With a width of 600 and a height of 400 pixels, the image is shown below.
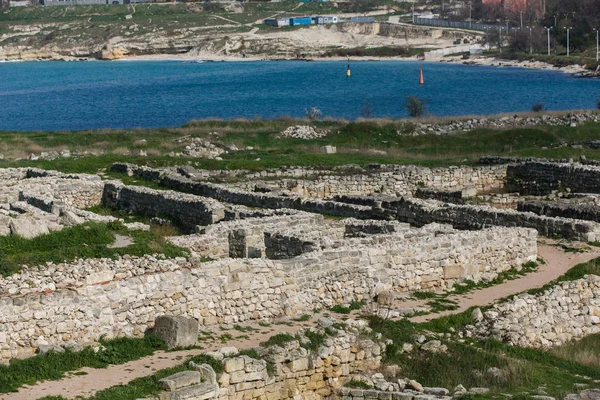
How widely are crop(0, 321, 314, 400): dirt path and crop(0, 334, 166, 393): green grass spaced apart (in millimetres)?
141

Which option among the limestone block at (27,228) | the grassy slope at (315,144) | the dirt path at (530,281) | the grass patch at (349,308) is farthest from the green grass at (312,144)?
the grass patch at (349,308)

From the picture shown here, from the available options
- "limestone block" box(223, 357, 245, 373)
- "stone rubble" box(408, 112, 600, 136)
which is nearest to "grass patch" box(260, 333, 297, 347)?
"limestone block" box(223, 357, 245, 373)

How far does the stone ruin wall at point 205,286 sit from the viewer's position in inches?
656

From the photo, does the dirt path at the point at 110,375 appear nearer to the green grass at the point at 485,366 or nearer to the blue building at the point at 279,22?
the green grass at the point at 485,366

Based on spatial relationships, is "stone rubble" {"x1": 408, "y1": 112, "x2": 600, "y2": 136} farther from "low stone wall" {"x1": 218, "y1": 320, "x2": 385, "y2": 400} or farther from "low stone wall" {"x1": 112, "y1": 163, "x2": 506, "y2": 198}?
"low stone wall" {"x1": 218, "y1": 320, "x2": 385, "y2": 400}

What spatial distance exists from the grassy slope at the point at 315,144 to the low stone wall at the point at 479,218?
10.9 m

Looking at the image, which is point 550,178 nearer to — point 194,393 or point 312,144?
point 312,144

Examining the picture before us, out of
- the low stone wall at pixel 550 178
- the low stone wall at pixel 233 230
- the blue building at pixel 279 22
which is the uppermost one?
the low stone wall at pixel 233 230

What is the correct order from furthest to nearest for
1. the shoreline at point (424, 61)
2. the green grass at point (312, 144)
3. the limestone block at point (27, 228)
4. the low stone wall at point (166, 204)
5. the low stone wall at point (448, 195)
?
the shoreline at point (424, 61) < the green grass at point (312, 144) < the low stone wall at point (448, 195) < the low stone wall at point (166, 204) < the limestone block at point (27, 228)

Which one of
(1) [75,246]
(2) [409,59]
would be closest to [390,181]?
(1) [75,246]

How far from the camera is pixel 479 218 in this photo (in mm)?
27125

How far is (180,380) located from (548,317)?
8110mm

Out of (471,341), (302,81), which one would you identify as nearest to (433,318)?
(471,341)

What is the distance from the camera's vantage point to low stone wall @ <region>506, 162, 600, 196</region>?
34688mm
